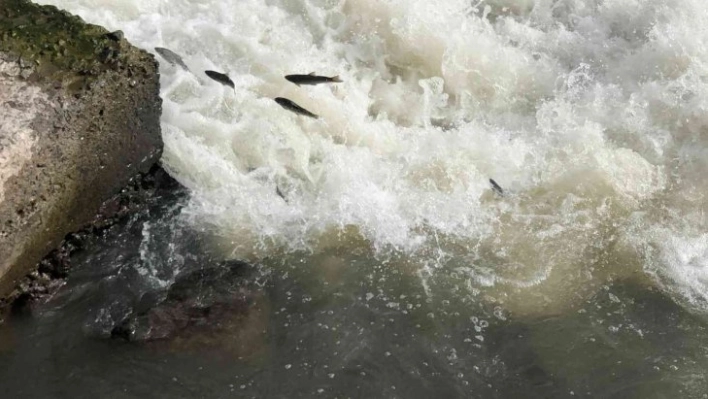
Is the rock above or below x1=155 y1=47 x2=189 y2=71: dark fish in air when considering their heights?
below

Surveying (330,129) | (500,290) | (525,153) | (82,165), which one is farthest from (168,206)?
(525,153)

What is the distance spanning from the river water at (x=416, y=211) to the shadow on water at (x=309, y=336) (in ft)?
0.05

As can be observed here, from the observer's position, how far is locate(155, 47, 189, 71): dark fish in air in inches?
254

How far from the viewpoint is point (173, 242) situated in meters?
5.40

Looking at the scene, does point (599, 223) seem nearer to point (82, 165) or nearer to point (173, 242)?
point (173, 242)

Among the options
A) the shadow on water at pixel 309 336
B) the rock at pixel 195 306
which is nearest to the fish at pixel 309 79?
the shadow on water at pixel 309 336

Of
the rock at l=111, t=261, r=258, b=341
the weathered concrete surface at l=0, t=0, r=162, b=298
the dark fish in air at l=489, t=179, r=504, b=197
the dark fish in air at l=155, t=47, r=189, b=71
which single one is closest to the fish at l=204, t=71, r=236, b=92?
the dark fish in air at l=155, t=47, r=189, b=71

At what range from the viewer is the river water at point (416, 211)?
4.70 m

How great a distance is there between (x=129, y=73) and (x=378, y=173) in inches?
86.7

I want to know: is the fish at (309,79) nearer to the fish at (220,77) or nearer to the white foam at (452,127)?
the white foam at (452,127)

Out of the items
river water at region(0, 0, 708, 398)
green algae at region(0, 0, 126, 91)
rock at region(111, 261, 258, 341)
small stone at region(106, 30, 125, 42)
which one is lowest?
rock at region(111, 261, 258, 341)

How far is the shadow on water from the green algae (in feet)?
4.01

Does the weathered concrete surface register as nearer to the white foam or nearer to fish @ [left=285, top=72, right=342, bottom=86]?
the white foam

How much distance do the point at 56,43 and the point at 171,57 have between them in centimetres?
136
